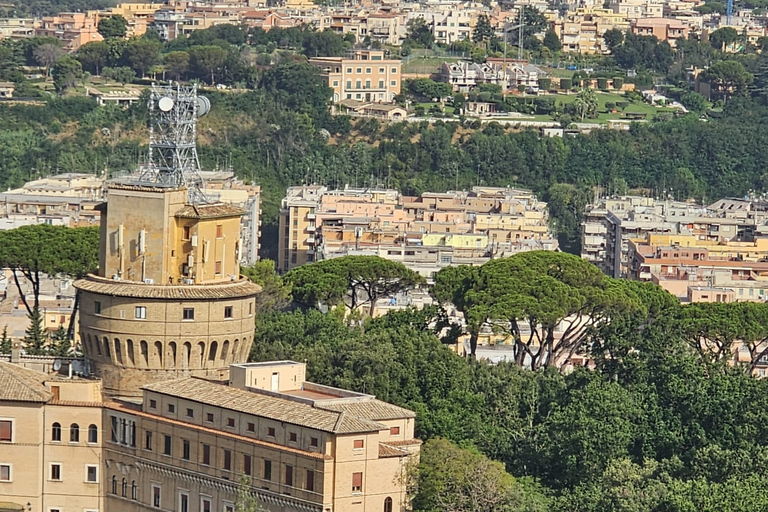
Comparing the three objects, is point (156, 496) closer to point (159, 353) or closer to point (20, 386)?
point (159, 353)

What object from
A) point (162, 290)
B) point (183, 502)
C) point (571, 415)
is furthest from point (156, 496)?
point (571, 415)

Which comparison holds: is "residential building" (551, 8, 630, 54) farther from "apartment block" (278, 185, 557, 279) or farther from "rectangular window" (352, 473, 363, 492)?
"rectangular window" (352, 473, 363, 492)

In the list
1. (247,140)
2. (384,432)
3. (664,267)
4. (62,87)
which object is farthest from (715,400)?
(62,87)

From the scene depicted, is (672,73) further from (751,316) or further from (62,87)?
(751,316)

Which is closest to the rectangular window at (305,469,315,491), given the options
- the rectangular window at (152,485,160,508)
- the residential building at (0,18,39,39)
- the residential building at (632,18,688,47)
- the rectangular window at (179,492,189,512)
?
the rectangular window at (179,492,189,512)

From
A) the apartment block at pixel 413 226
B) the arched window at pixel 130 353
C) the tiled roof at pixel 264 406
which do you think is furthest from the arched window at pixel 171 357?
the apartment block at pixel 413 226

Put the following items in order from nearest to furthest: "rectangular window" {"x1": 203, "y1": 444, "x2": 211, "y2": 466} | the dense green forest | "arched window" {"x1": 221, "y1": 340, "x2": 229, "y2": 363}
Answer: "rectangular window" {"x1": 203, "y1": 444, "x2": 211, "y2": 466} → the dense green forest → "arched window" {"x1": 221, "y1": 340, "x2": 229, "y2": 363}

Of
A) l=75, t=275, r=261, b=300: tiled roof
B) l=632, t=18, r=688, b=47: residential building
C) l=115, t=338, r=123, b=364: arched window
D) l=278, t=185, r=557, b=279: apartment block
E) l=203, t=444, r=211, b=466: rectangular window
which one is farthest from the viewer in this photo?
l=632, t=18, r=688, b=47: residential building
